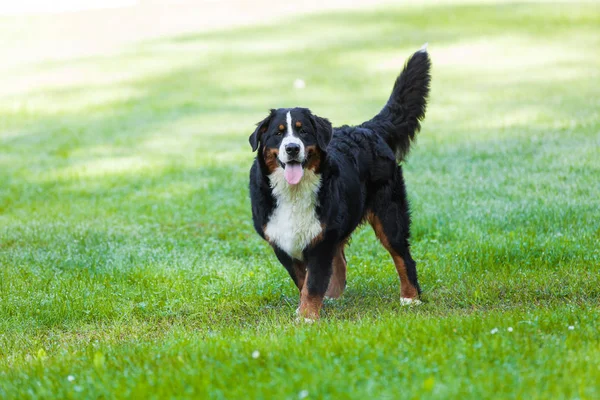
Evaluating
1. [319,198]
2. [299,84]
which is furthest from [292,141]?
[299,84]

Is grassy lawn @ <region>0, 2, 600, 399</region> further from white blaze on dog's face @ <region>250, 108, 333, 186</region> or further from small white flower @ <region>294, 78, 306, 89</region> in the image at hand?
white blaze on dog's face @ <region>250, 108, 333, 186</region>

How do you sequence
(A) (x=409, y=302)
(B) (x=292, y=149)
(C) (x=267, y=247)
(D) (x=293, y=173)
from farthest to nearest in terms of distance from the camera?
(C) (x=267, y=247) < (A) (x=409, y=302) < (D) (x=293, y=173) < (B) (x=292, y=149)

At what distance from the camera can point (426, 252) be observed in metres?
7.99

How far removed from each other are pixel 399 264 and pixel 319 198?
1.05 m

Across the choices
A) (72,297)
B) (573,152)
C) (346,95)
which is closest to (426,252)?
(72,297)

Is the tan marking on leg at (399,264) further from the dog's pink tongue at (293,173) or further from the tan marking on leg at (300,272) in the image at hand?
the dog's pink tongue at (293,173)

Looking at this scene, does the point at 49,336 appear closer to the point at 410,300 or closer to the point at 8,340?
the point at 8,340

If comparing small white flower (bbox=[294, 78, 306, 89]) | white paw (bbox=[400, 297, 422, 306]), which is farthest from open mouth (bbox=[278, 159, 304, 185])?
small white flower (bbox=[294, 78, 306, 89])

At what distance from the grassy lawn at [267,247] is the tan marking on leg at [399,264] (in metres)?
0.19

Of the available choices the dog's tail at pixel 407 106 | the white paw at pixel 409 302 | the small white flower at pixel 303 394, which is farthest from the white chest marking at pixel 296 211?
the small white flower at pixel 303 394

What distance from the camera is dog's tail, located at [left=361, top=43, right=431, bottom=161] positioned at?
23.8ft

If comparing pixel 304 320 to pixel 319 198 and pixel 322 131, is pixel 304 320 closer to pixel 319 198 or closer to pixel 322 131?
pixel 319 198

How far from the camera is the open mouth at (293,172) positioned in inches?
233

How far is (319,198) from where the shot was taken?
6.12m
